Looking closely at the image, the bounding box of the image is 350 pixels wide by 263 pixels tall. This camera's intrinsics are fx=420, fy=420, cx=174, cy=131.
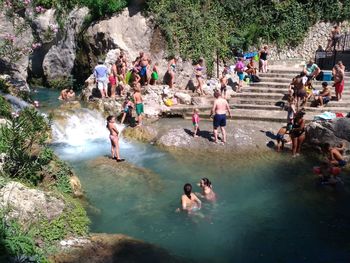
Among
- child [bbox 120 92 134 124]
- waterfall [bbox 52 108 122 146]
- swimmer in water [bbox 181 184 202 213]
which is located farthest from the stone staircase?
swimmer in water [bbox 181 184 202 213]

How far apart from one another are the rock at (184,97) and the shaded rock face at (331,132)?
563cm

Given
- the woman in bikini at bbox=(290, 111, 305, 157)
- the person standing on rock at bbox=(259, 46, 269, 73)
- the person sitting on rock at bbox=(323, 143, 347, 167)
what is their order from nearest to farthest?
the person sitting on rock at bbox=(323, 143, 347, 167) → the woman in bikini at bbox=(290, 111, 305, 157) → the person standing on rock at bbox=(259, 46, 269, 73)

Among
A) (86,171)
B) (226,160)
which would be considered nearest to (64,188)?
(86,171)

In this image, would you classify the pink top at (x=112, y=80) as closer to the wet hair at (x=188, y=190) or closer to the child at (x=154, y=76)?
the child at (x=154, y=76)

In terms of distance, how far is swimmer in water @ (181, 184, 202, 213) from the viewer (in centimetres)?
964

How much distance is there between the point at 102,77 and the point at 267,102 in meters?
6.81

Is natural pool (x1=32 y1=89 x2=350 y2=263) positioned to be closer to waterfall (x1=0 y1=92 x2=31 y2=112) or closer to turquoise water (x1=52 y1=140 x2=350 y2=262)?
turquoise water (x1=52 y1=140 x2=350 y2=262)

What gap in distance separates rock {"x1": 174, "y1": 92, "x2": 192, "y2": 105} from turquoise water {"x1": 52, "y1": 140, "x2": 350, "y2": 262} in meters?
4.64

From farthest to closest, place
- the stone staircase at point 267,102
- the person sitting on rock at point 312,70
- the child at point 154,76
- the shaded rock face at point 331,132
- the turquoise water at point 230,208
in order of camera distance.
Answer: the child at point 154,76 < the person sitting on rock at point 312,70 < the stone staircase at point 267,102 < the shaded rock face at point 331,132 < the turquoise water at point 230,208

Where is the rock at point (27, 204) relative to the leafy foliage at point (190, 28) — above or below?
below

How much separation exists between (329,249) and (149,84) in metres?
11.9

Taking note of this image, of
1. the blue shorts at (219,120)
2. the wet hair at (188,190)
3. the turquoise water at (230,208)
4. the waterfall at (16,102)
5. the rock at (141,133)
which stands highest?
the waterfall at (16,102)

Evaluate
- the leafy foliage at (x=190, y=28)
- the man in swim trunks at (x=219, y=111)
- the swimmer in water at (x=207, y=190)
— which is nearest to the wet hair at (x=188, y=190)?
the swimmer in water at (x=207, y=190)

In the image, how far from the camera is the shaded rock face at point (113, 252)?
744cm
